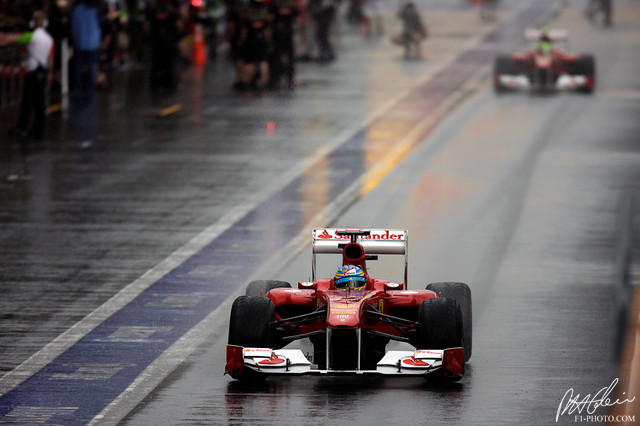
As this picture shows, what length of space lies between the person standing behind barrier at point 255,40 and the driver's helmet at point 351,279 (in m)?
23.3

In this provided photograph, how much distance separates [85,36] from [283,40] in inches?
238

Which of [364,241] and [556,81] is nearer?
[364,241]

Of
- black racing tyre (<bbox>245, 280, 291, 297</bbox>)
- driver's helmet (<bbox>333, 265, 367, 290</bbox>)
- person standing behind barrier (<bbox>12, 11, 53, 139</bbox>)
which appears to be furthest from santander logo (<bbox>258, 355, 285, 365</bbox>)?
person standing behind barrier (<bbox>12, 11, 53, 139</bbox>)

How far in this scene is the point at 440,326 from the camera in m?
11.8

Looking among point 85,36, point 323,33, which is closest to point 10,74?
point 85,36

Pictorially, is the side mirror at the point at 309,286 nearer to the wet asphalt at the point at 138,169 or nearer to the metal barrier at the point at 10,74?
the wet asphalt at the point at 138,169

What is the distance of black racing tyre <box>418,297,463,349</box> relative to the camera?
38.5 feet

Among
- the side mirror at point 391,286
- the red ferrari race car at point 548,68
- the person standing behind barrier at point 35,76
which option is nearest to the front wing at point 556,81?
the red ferrari race car at point 548,68

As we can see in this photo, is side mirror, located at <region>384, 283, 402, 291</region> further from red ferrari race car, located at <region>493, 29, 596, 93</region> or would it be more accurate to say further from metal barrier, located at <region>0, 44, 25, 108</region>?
red ferrari race car, located at <region>493, 29, 596, 93</region>

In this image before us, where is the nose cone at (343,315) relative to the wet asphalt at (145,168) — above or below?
above

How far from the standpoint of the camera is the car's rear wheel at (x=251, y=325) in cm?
1183

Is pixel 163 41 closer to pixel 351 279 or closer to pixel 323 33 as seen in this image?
pixel 323 33

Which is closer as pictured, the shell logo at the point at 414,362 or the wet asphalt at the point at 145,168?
the shell logo at the point at 414,362

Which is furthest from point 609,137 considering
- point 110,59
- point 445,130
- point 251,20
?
point 110,59
